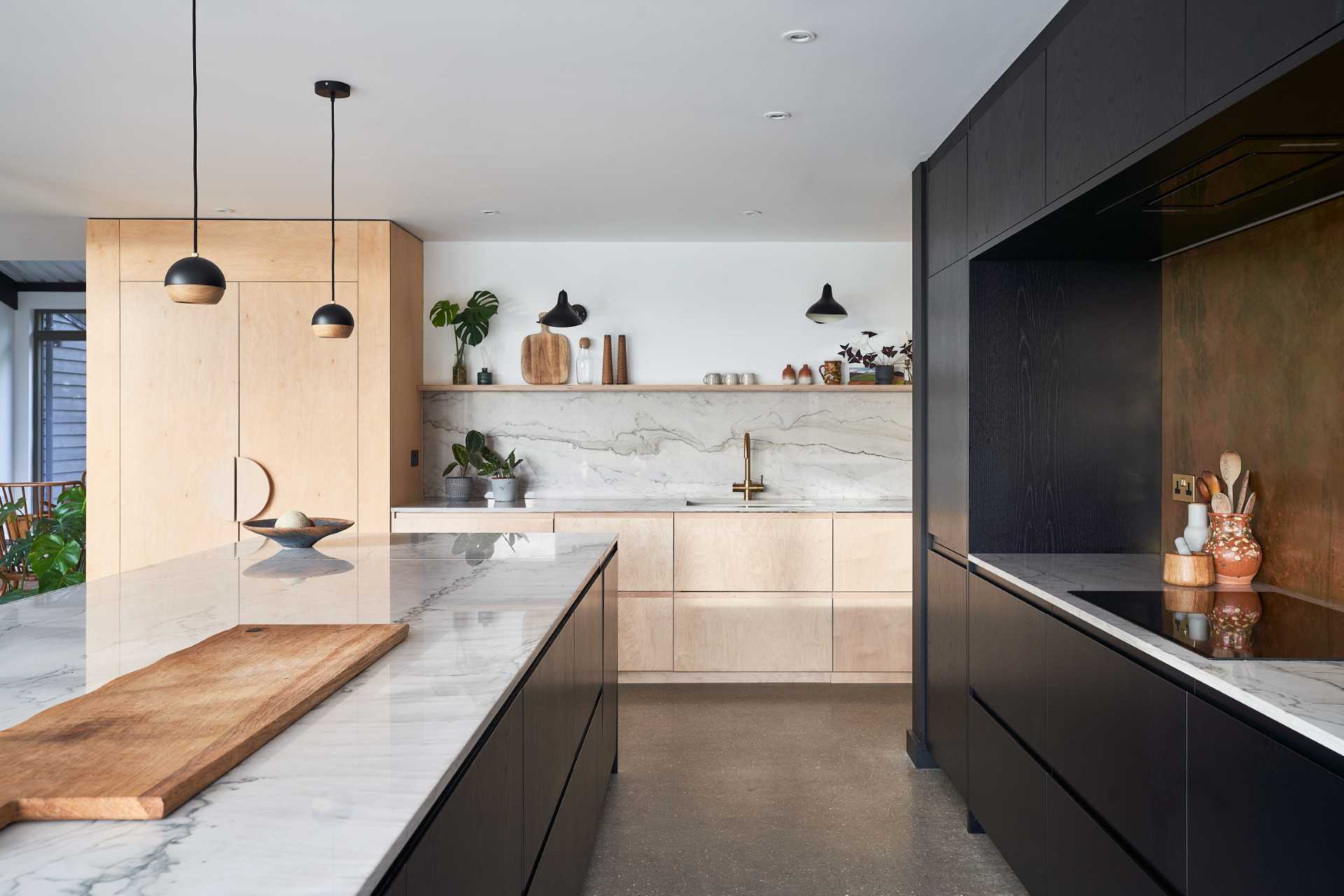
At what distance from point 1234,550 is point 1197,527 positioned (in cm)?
19

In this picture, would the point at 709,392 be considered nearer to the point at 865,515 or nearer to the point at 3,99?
the point at 865,515

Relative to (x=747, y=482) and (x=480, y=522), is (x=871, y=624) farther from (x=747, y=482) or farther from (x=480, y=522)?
(x=480, y=522)

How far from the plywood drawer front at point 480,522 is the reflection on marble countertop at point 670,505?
0.08ft

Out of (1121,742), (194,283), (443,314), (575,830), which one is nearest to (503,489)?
(443,314)

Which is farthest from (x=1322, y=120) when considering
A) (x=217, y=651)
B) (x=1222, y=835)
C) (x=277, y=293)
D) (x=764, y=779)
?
(x=277, y=293)

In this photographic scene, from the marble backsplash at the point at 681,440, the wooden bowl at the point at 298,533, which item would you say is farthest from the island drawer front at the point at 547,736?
the marble backsplash at the point at 681,440

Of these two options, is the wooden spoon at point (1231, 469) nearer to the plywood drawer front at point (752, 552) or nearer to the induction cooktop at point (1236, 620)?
the induction cooktop at point (1236, 620)

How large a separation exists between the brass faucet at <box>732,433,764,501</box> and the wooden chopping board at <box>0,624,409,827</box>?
362cm

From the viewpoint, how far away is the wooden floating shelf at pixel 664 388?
4984mm

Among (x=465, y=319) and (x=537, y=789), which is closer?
(x=537, y=789)

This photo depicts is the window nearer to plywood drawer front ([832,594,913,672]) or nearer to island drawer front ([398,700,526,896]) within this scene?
plywood drawer front ([832,594,913,672])

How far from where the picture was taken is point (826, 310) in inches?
186

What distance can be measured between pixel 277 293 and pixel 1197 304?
3963 millimetres

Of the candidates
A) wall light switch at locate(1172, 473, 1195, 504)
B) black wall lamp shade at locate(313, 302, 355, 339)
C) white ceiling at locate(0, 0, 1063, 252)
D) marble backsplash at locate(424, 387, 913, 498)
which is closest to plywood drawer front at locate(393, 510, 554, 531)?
marble backsplash at locate(424, 387, 913, 498)
